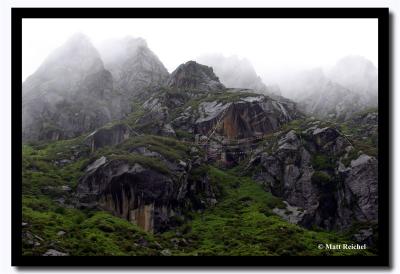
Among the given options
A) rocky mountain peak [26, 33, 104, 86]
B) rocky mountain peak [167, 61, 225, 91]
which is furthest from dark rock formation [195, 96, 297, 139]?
rocky mountain peak [26, 33, 104, 86]

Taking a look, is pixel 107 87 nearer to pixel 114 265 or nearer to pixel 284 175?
pixel 284 175

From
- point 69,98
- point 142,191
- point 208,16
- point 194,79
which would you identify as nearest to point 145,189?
point 142,191

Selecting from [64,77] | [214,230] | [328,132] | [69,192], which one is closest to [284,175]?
[328,132]

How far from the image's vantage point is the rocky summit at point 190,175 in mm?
34531

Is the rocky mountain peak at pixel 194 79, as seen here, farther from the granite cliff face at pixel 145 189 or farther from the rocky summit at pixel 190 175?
the granite cliff face at pixel 145 189

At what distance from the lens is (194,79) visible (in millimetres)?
98438

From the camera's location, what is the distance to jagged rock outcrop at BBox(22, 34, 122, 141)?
85.9 metres

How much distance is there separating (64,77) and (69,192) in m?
56.9

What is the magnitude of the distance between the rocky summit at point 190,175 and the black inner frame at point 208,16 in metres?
1.13

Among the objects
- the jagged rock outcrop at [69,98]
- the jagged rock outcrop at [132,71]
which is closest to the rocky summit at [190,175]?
the jagged rock outcrop at [69,98]

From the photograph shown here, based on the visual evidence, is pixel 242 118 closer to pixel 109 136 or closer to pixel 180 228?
pixel 109 136

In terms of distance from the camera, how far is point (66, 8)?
22844 millimetres

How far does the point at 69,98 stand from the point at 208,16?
77962mm

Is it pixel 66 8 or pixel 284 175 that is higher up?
pixel 66 8
